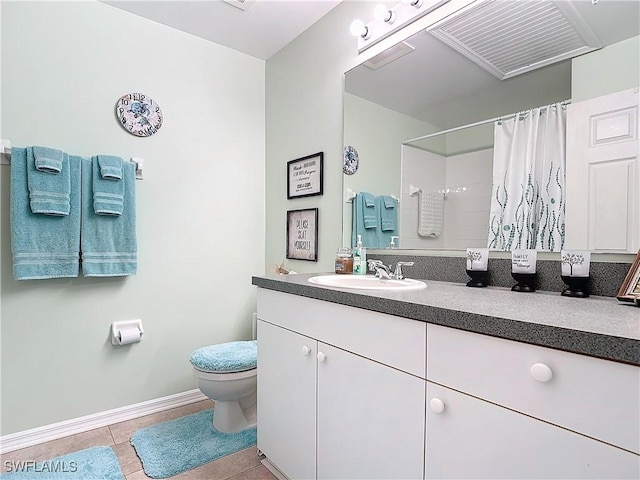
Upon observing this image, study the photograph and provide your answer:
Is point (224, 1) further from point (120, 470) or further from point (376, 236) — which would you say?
point (120, 470)

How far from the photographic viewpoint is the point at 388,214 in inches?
70.7

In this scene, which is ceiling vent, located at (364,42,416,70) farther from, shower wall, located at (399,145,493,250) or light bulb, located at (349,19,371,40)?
shower wall, located at (399,145,493,250)

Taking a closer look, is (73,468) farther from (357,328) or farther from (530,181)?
(530,181)

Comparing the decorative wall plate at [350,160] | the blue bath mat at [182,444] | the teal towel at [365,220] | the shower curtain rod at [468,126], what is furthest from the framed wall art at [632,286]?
the blue bath mat at [182,444]

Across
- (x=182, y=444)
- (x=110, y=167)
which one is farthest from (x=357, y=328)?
(x=110, y=167)

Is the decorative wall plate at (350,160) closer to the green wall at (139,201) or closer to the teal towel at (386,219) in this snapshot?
the teal towel at (386,219)

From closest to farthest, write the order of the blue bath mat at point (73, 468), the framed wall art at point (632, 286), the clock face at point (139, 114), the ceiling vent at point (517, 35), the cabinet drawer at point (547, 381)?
the cabinet drawer at point (547, 381) < the framed wall art at point (632, 286) < the ceiling vent at point (517, 35) < the blue bath mat at point (73, 468) < the clock face at point (139, 114)

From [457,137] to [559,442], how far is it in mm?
1171

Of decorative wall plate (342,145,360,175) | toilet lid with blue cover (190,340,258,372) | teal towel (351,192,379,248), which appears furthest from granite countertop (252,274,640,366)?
decorative wall plate (342,145,360,175)

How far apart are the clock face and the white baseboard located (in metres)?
1.63

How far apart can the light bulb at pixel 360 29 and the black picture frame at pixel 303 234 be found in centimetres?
97

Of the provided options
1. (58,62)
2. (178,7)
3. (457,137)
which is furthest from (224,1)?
(457,137)

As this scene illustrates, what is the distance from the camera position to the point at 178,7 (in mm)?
2021

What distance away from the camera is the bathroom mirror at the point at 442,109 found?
1215 mm
